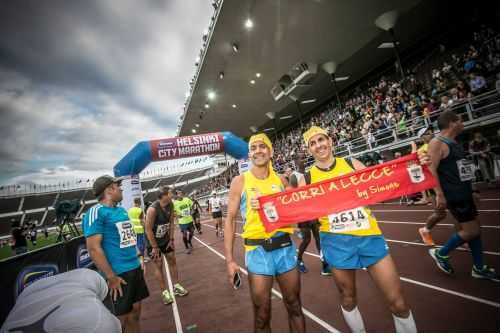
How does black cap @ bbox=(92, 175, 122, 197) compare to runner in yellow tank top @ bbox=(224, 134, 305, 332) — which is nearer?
runner in yellow tank top @ bbox=(224, 134, 305, 332)

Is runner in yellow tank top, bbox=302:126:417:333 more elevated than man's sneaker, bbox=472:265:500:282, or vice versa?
runner in yellow tank top, bbox=302:126:417:333

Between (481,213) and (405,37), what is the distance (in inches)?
555

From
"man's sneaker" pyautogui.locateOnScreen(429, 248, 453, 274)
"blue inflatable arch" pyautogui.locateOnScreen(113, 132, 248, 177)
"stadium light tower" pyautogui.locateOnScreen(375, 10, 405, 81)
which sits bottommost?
"man's sneaker" pyautogui.locateOnScreen(429, 248, 453, 274)

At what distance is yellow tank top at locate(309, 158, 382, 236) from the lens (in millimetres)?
2166

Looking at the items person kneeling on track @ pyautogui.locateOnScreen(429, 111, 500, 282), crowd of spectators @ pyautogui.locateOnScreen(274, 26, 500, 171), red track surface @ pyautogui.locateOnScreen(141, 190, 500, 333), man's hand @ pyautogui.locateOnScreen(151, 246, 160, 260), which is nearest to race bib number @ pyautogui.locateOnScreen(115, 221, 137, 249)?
man's hand @ pyautogui.locateOnScreen(151, 246, 160, 260)

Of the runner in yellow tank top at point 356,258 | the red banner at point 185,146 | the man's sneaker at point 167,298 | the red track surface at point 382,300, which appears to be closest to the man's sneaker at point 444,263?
the red track surface at point 382,300

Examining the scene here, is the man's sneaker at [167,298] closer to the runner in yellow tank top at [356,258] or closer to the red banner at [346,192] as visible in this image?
the red banner at [346,192]

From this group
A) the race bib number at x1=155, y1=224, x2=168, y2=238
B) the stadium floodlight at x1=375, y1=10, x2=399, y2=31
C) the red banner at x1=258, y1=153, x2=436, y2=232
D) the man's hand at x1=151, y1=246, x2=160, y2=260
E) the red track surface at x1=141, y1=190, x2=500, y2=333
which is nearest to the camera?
the red banner at x1=258, y1=153, x2=436, y2=232

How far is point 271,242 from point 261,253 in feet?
0.47

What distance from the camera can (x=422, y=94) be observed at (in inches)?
482

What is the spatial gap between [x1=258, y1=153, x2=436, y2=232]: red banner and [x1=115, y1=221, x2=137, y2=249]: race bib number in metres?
1.86

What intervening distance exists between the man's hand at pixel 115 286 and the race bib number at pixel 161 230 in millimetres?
2251

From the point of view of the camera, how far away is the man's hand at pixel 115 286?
262 centimetres

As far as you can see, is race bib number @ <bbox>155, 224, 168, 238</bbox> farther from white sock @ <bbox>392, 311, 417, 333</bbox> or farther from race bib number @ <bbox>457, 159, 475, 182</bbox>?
race bib number @ <bbox>457, 159, 475, 182</bbox>
